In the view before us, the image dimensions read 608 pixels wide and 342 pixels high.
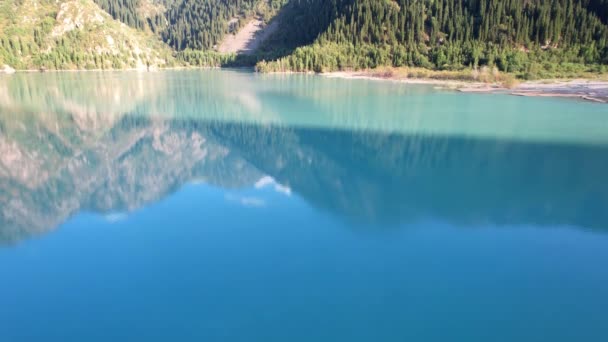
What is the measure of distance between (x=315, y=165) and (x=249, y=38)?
412 ft

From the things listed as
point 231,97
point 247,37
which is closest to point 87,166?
point 231,97

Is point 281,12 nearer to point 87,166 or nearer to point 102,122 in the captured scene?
point 102,122

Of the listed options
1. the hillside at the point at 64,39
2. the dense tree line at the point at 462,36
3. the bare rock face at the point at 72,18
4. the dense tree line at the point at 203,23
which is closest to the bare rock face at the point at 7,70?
the hillside at the point at 64,39

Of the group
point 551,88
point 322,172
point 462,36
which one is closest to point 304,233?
point 322,172

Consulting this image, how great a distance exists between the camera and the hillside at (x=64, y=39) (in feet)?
283

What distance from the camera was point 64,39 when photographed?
9331cm

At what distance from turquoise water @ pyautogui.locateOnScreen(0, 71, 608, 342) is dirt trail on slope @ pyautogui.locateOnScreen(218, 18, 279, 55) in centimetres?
11172

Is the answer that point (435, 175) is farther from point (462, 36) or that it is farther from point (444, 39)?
point (444, 39)

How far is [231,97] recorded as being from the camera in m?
34.8

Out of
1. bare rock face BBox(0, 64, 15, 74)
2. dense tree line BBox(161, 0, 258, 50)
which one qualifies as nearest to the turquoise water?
bare rock face BBox(0, 64, 15, 74)

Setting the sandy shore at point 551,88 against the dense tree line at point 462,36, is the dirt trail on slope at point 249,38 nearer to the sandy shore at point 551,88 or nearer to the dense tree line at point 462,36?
the dense tree line at point 462,36

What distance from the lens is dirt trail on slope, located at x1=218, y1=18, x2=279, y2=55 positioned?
417ft

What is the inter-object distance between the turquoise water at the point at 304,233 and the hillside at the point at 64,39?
3120 inches

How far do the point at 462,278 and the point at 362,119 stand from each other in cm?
1717
